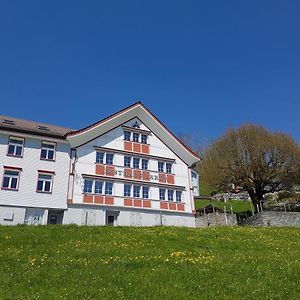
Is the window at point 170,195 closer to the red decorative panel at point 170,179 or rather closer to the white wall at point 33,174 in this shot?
the red decorative panel at point 170,179

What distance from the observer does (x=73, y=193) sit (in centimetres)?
3822

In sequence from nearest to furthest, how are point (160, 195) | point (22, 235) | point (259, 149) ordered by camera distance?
point (22, 235) → point (160, 195) → point (259, 149)

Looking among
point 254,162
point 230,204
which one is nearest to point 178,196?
point 254,162

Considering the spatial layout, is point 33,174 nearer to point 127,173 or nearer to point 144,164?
point 127,173

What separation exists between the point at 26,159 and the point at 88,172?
6568 millimetres

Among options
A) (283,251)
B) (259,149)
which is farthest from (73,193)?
(259,149)

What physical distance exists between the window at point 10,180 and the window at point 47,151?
336cm

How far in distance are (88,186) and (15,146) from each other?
855 centimetres

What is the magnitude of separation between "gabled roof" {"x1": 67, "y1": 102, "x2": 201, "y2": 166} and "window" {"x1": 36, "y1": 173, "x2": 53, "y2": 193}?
4416 millimetres

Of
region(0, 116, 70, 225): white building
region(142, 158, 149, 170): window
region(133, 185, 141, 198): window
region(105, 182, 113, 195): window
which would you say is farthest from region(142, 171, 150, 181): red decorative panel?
region(0, 116, 70, 225): white building

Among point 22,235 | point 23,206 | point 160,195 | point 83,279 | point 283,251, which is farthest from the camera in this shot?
point 160,195

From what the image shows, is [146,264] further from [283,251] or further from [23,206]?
[23,206]

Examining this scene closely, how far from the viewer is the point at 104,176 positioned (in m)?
40.3

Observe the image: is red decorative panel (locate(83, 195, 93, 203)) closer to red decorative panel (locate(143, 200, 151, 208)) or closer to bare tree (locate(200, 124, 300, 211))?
red decorative panel (locate(143, 200, 151, 208))
